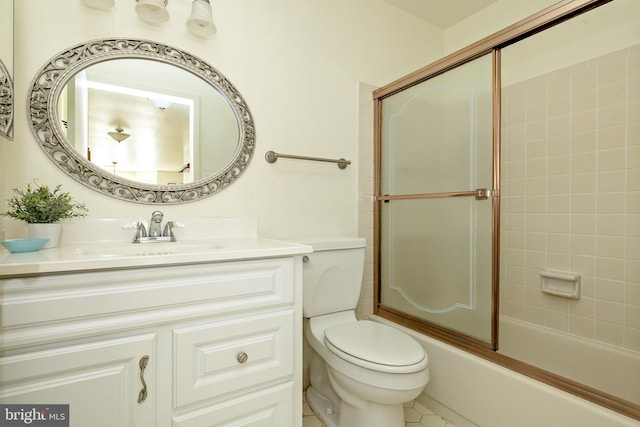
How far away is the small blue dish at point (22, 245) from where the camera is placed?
0.89 meters

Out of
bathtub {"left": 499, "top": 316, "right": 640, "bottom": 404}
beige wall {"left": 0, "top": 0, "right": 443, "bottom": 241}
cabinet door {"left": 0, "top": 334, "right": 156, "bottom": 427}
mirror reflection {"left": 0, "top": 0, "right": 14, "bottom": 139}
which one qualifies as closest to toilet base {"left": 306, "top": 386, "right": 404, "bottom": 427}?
bathtub {"left": 499, "top": 316, "right": 640, "bottom": 404}

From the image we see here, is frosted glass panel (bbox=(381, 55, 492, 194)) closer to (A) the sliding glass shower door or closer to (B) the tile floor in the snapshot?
(A) the sliding glass shower door

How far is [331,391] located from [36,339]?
1.24 m

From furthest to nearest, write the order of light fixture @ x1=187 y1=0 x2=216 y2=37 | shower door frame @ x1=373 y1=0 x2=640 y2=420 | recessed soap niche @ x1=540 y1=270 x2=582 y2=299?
1. recessed soap niche @ x1=540 y1=270 x2=582 y2=299
2. light fixture @ x1=187 y1=0 x2=216 y2=37
3. shower door frame @ x1=373 y1=0 x2=640 y2=420

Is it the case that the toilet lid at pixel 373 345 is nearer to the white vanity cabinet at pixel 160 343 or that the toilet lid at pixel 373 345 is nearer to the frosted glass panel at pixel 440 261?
the white vanity cabinet at pixel 160 343

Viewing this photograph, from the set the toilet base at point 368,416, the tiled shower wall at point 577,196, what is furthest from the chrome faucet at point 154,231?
the tiled shower wall at point 577,196

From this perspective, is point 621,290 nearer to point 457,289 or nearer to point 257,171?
point 457,289

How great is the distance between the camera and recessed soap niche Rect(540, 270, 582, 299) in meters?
1.73

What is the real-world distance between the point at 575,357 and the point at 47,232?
99.9 inches

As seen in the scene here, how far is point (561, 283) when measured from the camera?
1.78 m

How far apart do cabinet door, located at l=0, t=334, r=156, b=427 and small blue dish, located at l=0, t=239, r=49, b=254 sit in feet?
1.07

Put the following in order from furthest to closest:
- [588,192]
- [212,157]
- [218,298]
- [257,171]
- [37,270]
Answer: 1. [588,192]
2. [257,171]
3. [212,157]
4. [218,298]
5. [37,270]

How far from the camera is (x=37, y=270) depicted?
0.73m

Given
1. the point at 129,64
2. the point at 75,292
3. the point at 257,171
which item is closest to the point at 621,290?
the point at 257,171
